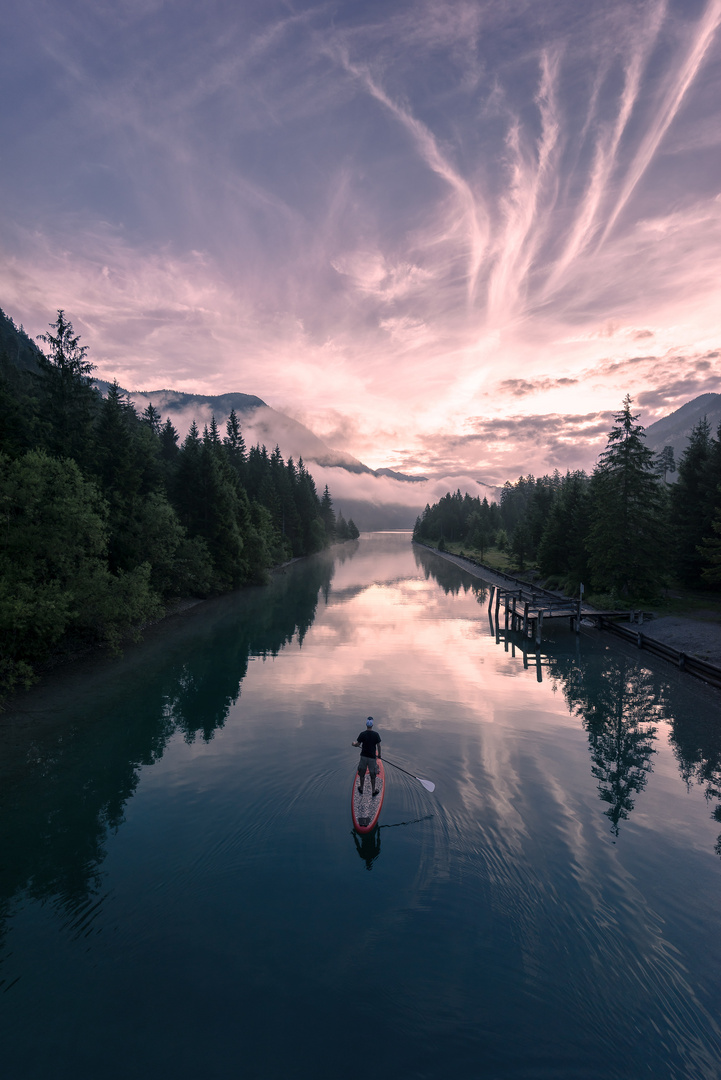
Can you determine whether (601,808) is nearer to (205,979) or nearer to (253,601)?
(205,979)

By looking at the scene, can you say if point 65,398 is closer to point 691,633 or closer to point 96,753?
point 96,753

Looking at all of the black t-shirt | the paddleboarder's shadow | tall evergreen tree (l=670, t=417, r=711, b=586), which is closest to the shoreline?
tall evergreen tree (l=670, t=417, r=711, b=586)

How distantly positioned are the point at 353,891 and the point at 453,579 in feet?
267

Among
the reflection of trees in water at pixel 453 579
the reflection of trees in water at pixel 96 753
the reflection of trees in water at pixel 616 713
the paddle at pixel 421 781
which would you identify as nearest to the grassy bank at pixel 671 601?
the reflection of trees in water at pixel 616 713

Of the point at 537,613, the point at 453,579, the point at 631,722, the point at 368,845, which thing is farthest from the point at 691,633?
the point at 453,579

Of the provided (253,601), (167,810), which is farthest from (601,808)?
(253,601)

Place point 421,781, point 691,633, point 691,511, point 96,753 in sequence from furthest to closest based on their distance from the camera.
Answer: point 691,511 → point 691,633 → point 96,753 → point 421,781

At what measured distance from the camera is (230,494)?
207 ft

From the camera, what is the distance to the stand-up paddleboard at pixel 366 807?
1451 cm

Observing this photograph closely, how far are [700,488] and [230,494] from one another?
193 ft

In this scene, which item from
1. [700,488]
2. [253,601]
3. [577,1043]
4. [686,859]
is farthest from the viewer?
[253,601]

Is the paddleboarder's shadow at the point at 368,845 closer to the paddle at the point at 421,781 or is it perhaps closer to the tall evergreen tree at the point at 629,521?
the paddle at the point at 421,781

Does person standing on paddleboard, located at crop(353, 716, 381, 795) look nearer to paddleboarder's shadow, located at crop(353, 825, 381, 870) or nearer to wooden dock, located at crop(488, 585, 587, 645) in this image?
paddleboarder's shadow, located at crop(353, 825, 381, 870)

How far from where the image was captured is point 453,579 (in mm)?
91562
